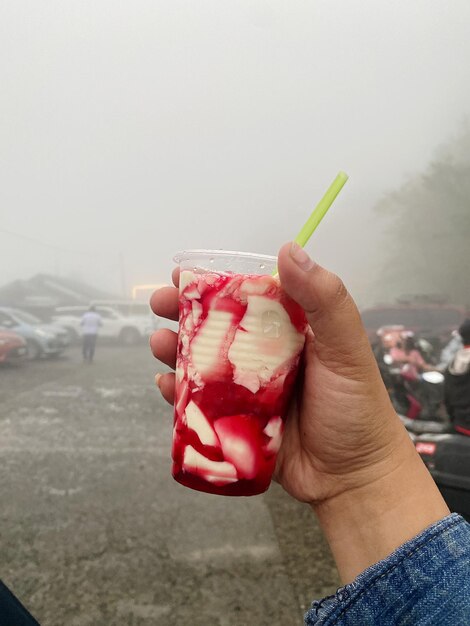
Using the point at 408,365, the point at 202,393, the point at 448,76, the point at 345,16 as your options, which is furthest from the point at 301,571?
the point at 448,76

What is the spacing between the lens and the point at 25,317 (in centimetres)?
389

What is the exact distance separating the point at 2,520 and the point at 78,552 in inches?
20.3

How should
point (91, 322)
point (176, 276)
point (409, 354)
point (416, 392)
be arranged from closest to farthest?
1. point (176, 276)
2. point (416, 392)
3. point (409, 354)
4. point (91, 322)

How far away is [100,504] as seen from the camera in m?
2.86

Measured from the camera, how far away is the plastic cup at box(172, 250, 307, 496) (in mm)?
829

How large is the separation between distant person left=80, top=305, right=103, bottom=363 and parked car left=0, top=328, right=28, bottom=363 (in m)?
0.47

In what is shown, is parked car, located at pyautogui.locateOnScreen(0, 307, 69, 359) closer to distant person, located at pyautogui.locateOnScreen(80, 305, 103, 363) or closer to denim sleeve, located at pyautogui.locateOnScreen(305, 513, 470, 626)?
distant person, located at pyautogui.locateOnScreen(80, 305, 103, 363)

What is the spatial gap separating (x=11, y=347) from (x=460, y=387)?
289 cm

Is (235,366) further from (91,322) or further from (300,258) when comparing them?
(91,322)

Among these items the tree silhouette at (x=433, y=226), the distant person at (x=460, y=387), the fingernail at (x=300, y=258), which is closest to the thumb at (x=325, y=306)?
the fingernail at (x=300, y=258)

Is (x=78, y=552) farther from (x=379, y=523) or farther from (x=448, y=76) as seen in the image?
(x=448, y=76)

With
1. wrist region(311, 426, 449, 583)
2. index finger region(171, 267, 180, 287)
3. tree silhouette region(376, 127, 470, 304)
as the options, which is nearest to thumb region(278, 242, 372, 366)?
wrist region(311, 426, 449, 583)

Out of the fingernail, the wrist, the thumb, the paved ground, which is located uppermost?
the fingernail

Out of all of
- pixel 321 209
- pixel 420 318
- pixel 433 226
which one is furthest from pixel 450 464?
pixel 433 226
